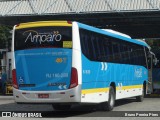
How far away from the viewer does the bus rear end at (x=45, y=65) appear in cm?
1553

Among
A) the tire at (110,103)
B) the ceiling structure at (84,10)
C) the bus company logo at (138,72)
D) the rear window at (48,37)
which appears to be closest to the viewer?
the rear window at (48,37)

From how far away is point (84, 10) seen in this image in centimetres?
2778

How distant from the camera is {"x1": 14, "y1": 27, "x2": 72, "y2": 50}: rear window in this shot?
1580 cm

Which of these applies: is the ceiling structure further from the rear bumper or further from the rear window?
the rear bumper

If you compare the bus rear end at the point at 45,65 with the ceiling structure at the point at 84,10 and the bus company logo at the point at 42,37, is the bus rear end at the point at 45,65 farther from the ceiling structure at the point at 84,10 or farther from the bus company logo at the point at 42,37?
the ceiling structure at the point at 84,10

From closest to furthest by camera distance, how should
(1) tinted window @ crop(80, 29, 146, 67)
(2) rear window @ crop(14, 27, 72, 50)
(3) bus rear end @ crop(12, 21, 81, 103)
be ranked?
(3) bus rear end @ crop(12, 21, 81, 103) → (2) rear window @ crop(14, 27, 72, 50) → (1) tinted window @ crop(80, 29, 146, 67)

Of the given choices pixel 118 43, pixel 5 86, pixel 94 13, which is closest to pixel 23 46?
pixel 118 43

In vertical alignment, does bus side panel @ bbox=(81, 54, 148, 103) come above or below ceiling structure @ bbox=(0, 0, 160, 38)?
below

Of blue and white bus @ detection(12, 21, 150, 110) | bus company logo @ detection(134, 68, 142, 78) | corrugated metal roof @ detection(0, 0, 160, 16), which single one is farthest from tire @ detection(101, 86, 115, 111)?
corrugated metal roof @ detection(0, 0, 160, 16)

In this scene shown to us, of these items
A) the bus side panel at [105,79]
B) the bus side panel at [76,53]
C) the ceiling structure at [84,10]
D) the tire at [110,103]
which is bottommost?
the tire at [110,103]

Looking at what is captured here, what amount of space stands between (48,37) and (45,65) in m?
0.94

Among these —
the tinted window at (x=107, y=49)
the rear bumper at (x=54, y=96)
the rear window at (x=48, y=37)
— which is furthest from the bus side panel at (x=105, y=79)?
the rear window at (x=48, y=37)

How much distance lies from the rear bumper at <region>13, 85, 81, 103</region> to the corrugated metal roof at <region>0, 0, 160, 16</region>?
12.6 meters

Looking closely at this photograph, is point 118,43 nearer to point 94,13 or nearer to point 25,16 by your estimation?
point 94,13
